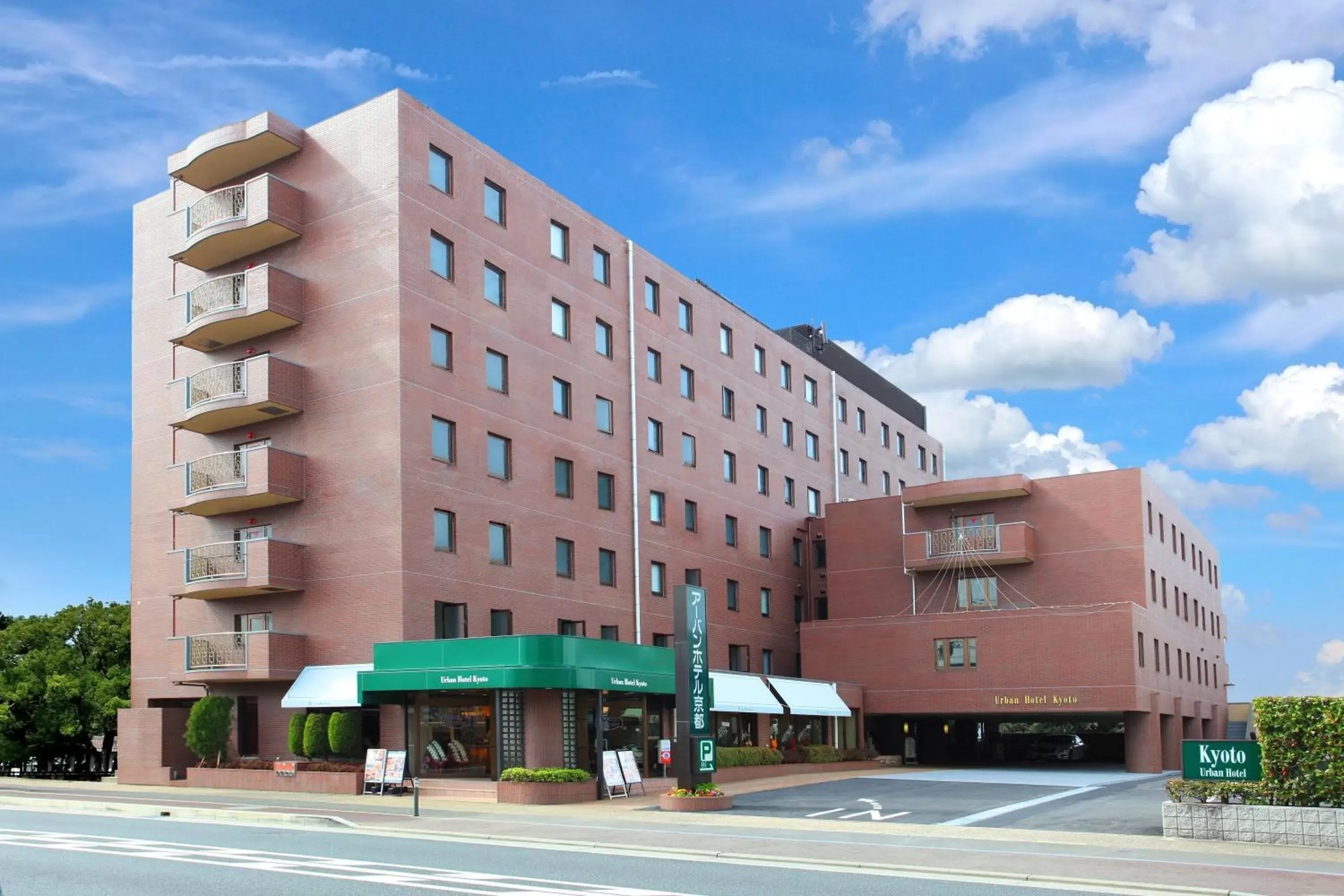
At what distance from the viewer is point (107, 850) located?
20.2 m

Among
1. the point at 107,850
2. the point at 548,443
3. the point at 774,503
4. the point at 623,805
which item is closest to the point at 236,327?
the point at 548,443

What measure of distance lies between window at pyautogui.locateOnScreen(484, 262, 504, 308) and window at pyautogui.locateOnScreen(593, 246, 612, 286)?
20.8 ft

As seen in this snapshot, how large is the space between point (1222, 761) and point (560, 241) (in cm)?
3219

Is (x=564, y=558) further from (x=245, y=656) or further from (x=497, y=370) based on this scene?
A: (x=245, y=656)

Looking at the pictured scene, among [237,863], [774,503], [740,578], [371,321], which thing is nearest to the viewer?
[237,863]

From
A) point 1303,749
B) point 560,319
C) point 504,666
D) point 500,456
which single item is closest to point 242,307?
point 500,456

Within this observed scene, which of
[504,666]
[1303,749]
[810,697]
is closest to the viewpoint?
[1303,749]

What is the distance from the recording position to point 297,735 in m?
37.8

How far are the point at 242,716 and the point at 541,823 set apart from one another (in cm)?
1903

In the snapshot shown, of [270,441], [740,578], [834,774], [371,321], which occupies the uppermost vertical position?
[371,321]

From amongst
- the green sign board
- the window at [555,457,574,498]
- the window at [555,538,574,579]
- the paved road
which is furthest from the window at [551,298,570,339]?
the green sign board

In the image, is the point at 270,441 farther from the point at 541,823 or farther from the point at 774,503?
the point at 774,503

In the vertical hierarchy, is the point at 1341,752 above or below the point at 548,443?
below

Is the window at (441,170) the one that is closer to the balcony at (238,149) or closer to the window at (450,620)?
the balcony at (238,149)
